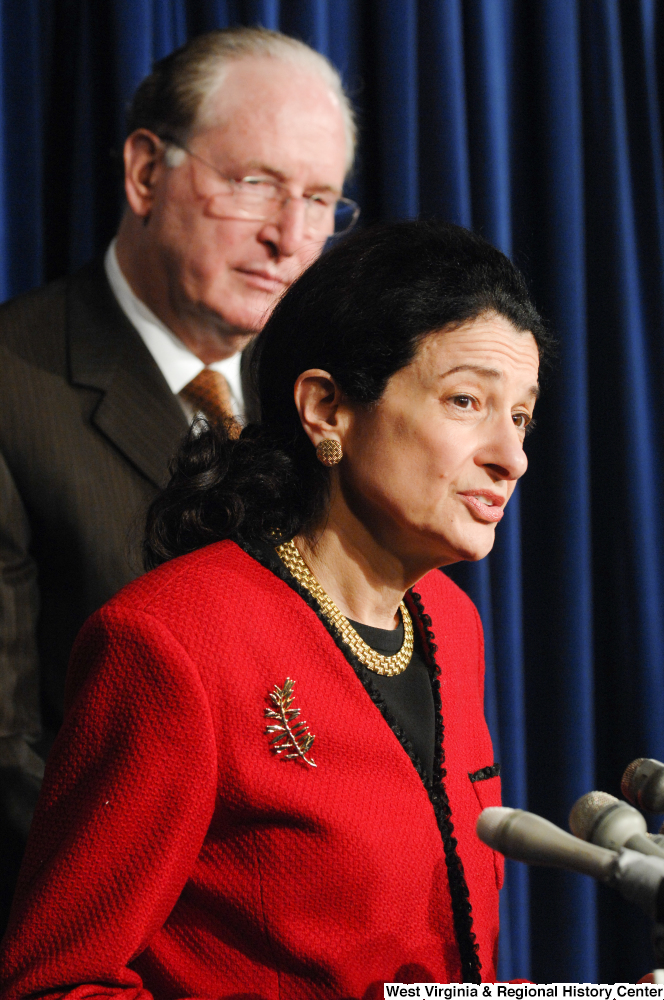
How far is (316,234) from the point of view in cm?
182

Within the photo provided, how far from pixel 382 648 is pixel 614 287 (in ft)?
3.89

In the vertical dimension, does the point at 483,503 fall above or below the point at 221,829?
above

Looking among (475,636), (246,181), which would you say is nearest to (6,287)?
(246,181)

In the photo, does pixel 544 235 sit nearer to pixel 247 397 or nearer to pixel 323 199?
pixel 323 199

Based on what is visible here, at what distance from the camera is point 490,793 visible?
1.27 meters

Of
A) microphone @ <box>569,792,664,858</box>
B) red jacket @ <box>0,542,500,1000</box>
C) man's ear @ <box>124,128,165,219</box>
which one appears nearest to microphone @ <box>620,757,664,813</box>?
microphone @ <box>569,792,664,858</box>

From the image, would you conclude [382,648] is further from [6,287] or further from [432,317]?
[6,287]

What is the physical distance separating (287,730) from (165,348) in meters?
0.91

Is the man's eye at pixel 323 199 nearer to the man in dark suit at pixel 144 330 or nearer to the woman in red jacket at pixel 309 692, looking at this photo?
the man in dark suit at pixel 144 330

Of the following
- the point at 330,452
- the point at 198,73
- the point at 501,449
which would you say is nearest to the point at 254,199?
the point at 198,73

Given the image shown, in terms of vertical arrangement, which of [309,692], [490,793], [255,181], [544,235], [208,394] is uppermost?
[255,181]

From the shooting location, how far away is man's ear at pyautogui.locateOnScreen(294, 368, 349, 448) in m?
1.17

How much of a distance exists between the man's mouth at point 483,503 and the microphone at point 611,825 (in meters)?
0.41

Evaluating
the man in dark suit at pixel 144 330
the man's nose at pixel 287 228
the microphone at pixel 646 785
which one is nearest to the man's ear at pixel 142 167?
the man in dark suit at pixel 144 330
